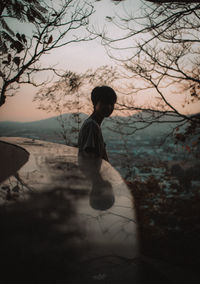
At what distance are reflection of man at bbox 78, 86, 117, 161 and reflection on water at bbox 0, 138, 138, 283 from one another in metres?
1.27

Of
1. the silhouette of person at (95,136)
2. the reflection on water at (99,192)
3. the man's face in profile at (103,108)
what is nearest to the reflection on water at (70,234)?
the reflection on water at (99,192)

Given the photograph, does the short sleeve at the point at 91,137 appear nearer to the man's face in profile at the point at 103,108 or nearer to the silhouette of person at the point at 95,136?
the silhouette of person at the point at 95,136

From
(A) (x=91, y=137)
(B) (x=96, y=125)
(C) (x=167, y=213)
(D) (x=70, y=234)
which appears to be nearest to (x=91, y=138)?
(A) (x=91, y=137)

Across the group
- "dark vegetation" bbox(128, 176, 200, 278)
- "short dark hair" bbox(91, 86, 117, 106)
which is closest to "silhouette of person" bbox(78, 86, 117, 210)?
"short dark hair" bbox(91, 86, 117, 106)

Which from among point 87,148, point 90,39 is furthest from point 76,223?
point 90,39

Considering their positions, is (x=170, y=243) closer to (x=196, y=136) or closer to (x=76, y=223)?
(x=196, y=136)

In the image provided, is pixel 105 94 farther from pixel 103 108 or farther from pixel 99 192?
pixel 99 192

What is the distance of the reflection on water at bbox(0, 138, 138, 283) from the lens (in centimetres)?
48

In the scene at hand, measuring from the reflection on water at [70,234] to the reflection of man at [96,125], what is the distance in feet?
4.15

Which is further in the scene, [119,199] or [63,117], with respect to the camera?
[63,117]

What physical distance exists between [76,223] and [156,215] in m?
8.28

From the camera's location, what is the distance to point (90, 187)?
42.4 inches

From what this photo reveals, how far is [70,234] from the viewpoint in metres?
0.60

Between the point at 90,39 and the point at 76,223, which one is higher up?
the point at 90,39
